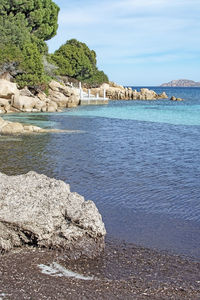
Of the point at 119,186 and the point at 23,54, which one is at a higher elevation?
the point at 23,54

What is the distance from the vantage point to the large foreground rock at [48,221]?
683 cm

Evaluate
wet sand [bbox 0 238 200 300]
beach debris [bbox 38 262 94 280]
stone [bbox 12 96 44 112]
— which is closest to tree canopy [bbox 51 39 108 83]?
stone [bbox 12 96 44 112]

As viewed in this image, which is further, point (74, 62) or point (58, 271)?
point (74, 62)

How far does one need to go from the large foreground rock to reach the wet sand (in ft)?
0.66

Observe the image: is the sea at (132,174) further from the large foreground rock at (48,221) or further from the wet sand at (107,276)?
the large foreground rock at (48,221)

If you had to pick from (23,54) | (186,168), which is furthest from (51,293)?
(23,54)

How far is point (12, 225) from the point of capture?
680 cm

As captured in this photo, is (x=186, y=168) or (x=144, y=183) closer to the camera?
(x=144, y=183)

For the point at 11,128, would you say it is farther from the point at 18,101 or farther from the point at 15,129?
the point at 18,101

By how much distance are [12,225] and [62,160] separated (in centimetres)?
914

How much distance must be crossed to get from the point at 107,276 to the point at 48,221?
4.72 feet

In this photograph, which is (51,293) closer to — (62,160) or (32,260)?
(32,260)

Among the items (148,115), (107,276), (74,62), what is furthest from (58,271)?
(74,62)

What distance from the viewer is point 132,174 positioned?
13445mm
